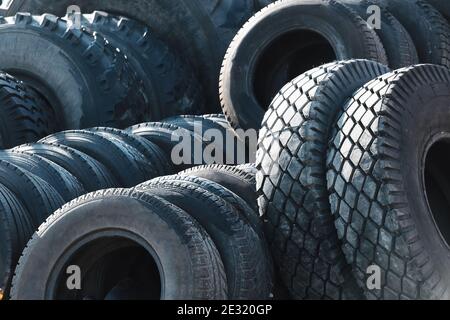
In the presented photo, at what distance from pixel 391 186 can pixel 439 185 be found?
25.3 inches

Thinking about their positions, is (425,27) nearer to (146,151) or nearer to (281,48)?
(281,48)

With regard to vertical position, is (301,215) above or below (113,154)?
below

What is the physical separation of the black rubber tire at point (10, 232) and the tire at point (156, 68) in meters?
2.29

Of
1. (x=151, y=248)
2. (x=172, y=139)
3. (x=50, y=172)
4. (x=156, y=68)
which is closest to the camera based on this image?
(x=151, y=248)

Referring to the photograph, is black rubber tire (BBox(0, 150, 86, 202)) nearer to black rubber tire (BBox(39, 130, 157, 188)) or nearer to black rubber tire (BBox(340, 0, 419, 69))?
black rubber tire (BBox(39, 130, 157, 188))

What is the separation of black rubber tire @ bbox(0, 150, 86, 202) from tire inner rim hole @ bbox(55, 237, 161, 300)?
0.72 meters

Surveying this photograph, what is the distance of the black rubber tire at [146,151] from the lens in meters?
4.61

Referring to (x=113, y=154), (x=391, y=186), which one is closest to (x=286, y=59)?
(x=113, y=154)

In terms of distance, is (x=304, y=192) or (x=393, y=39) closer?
(x=304, y=192)

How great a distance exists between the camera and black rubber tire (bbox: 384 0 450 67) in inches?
209

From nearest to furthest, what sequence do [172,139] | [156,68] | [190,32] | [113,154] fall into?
[113,154], [172,139], [156,68], [190,32]

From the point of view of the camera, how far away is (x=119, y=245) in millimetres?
3107
